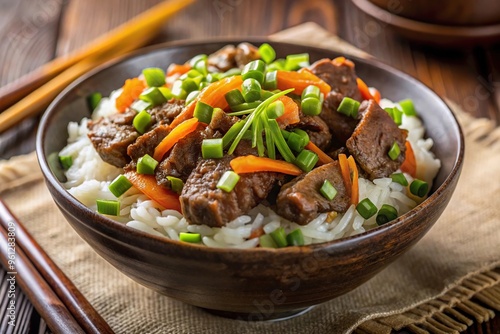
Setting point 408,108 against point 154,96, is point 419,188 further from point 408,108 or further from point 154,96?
point 154,96

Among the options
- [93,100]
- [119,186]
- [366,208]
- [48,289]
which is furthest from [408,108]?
[48,289]

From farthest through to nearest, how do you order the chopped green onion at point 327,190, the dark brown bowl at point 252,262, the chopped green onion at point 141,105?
1. the chopped green onion at point 141,105
2. the chopped green onion at point 327,190
3. the dark brown bowl at point 252,262

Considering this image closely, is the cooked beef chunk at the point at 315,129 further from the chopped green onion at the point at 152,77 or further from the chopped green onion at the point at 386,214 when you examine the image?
the chopped green onion at the point at 152,77

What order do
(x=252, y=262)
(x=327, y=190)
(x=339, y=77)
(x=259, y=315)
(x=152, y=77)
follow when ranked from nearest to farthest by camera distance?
(x=252, y=262), (x=327, y=190), (x=259, y=315), (x=339, y=77), (x=152, y=77)

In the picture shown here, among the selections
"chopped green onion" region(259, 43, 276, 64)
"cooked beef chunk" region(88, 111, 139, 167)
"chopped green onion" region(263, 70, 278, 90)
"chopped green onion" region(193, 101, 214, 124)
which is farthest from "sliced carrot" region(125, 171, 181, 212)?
"chopped green onion" region(259, 43, 276, 64)

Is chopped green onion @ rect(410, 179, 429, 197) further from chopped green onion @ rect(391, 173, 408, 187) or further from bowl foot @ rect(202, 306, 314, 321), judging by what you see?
bowl foot @ rect(202, 306, 314, 321)

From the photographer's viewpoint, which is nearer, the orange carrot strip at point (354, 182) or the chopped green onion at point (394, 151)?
the orange carrot strip at point (354, 182)

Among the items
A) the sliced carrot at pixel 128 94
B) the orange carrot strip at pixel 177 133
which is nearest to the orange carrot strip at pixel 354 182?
the orange carrot strip at pixel 177 133
